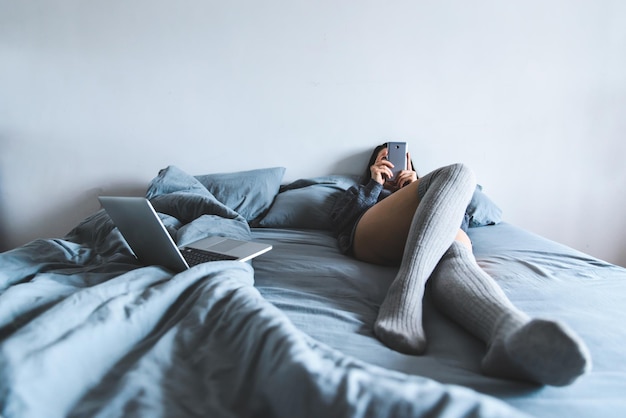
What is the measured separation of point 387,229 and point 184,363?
62cm

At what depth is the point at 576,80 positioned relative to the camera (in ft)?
5.57

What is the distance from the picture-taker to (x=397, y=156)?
59.6 inches

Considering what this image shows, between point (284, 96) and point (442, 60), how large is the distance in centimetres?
78

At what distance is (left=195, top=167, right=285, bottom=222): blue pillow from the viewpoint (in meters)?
1.53

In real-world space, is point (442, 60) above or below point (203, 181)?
above

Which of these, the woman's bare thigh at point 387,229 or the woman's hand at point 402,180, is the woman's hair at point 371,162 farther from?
the woman's bare thigh at point 387,229

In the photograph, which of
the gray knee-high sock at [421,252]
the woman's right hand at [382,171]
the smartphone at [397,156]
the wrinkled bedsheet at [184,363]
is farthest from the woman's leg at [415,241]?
the smartphone at [397,156]

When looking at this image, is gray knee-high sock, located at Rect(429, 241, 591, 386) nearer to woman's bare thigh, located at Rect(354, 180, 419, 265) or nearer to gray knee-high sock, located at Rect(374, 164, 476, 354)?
gray knee-high sock, located at Rect(374, 164, 476, 354)

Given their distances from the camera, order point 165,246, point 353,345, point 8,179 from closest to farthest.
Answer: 1. point 353,345
2. point 165,246
3. point 8,179

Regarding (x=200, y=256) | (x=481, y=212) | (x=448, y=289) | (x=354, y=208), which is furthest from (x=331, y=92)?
(x=448, y=289)

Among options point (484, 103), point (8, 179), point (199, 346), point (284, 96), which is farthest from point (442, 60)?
point (8, 179)

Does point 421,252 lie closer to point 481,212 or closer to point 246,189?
point 481,212

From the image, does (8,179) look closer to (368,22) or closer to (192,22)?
(192,22)

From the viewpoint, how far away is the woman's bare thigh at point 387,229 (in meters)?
0.92
